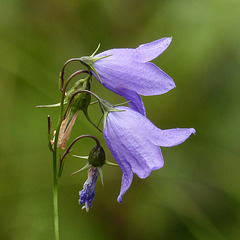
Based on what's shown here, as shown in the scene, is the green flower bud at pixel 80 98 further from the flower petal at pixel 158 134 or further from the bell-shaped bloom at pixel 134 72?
the flower petal at pixel 158 134

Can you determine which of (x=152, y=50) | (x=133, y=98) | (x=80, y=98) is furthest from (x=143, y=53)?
(x=80, y=98)

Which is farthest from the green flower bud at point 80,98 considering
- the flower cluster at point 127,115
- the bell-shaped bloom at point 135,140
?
the bell-shaped bloom at point 135,140

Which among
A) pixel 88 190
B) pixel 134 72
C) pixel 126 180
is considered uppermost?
pixel 134 72

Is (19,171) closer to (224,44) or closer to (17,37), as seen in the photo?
(17,37)

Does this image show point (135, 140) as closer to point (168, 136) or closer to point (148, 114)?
point (168, 136)

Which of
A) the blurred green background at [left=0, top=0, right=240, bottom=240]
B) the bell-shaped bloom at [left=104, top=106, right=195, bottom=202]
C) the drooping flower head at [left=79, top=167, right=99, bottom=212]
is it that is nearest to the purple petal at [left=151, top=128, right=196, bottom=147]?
the bell-shaped bloom at [left=104, top=106, right=195, bottom=202]

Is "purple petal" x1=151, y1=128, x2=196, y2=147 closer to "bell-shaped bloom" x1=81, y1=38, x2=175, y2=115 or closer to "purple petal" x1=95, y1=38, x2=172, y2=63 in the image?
"bell-shaped bloom" x1=81, y1=38, x2=175, y2=115
